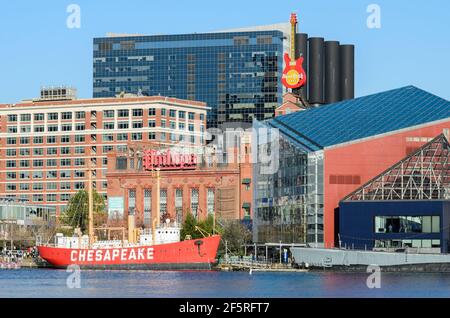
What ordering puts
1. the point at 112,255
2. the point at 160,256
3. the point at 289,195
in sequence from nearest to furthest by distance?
the point at 160,256 < the point at 112,255 < the point at 289,195

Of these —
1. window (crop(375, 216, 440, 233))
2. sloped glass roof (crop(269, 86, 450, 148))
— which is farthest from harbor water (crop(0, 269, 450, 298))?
sloped glass roof (crop(269, 86, 450, 148))

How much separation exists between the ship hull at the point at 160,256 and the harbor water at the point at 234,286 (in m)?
19.3

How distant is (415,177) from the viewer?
457 feet

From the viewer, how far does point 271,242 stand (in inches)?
6265

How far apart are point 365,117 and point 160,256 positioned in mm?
34726

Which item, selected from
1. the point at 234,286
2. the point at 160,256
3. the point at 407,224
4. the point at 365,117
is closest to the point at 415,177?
the point at 407,224

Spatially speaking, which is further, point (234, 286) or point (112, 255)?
point (112, 255)

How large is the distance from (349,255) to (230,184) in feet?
226

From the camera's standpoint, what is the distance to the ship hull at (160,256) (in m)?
138

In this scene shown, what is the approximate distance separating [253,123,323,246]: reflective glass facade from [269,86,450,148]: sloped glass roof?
223cm

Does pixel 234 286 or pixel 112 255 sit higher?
pixel 234 286

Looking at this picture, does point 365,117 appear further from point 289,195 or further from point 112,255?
point 112,255

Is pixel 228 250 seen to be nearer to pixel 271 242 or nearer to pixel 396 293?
pixel 271 242
